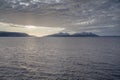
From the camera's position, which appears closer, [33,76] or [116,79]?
[116,79]

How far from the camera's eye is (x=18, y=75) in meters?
47.6

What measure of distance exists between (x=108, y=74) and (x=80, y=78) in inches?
329

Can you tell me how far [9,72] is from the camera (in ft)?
167

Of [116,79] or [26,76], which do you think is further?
[26,76]

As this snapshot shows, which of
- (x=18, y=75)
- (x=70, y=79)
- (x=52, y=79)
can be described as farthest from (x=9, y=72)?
(x=70, y=79)

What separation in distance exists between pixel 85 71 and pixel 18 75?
1899 centimetres

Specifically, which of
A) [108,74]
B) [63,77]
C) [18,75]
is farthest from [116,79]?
[18,75]

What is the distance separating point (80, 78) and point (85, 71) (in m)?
7.46

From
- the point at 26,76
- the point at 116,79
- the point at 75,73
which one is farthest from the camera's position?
the point at 75,73

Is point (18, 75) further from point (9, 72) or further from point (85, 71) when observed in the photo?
point (85, 71)

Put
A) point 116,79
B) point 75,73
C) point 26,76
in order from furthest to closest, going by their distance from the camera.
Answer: point 75,73, point 26,76, point 116,79

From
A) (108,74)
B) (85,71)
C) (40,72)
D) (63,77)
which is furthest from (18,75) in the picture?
(108,74)

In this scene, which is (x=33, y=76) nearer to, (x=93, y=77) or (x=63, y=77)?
(x=63, y=77)

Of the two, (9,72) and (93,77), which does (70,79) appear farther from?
(9,72)
